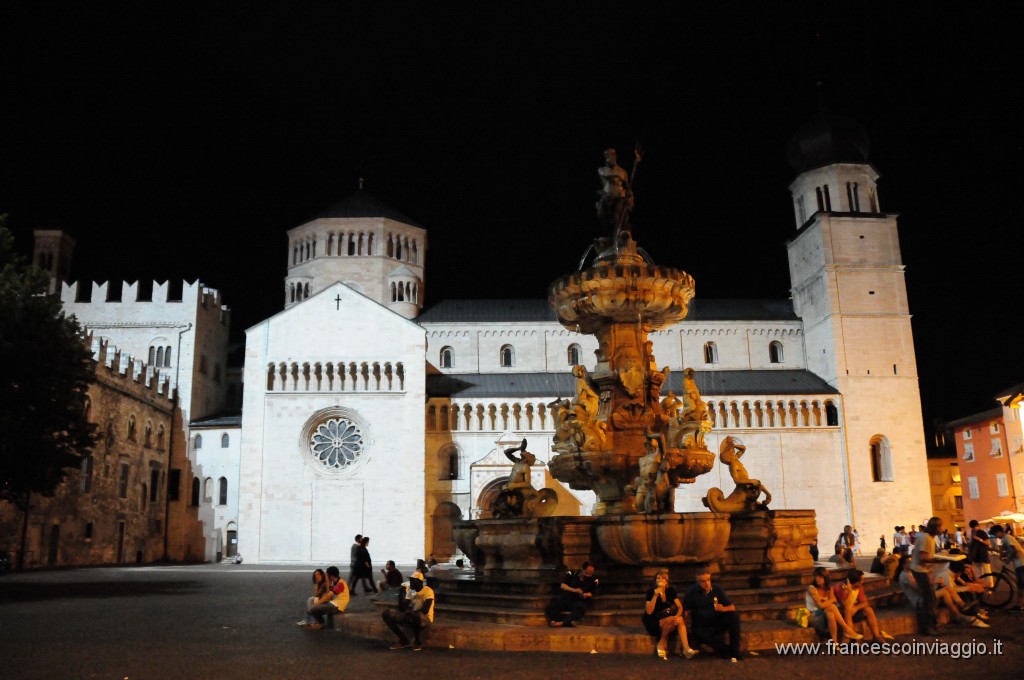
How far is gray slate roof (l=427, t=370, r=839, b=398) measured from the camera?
146 ft

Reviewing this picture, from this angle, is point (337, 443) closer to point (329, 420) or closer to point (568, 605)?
point (329, 420)

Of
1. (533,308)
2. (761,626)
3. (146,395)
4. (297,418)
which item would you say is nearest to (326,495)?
(297,418)

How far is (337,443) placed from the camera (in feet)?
134

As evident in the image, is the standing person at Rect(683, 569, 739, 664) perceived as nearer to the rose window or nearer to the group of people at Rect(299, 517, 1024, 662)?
the group of people at Rect(299, 517, 1024, 662)

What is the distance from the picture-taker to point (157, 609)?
1564cm

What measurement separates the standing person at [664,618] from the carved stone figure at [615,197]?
27.0 feet

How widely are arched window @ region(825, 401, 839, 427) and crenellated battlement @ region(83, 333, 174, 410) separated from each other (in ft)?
119

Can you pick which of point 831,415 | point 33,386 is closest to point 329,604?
point 33,386

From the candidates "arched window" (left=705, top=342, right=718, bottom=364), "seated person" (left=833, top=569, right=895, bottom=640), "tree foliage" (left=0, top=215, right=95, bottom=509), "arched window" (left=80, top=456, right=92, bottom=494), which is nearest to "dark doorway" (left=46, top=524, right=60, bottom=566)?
"arched window" (left=80, top=456, right=92, bottom=494)

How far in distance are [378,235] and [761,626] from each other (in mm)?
44209

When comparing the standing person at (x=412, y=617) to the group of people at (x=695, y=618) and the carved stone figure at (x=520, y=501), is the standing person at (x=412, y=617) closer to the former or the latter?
the group of people at (x=695, y=618)

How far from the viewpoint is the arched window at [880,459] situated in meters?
45.2

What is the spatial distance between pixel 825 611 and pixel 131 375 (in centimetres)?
3794

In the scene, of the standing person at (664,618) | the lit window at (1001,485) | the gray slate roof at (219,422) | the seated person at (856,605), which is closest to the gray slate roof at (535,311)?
the gray slate roof at (219,422)
